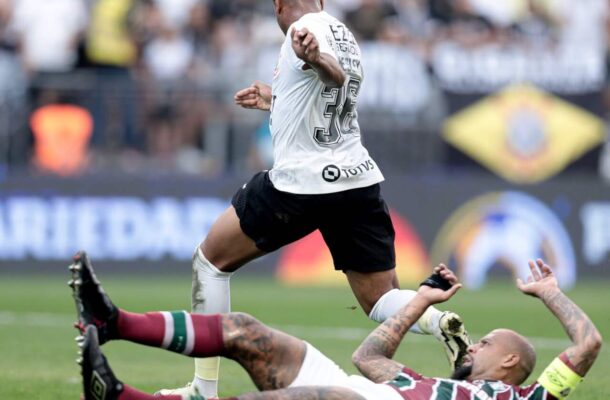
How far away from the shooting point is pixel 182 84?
61.1 feet

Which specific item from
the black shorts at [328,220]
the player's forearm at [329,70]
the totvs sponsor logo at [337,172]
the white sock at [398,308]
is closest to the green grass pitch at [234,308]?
the white sock at [398,308]

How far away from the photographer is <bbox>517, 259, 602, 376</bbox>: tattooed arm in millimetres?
6547

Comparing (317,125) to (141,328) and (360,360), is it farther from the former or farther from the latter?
(141,328)

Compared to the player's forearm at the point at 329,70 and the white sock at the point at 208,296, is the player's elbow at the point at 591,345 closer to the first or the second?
the player's forearm at the point at 329,70

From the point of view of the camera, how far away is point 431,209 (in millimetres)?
18672

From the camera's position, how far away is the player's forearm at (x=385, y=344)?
22.2 ft

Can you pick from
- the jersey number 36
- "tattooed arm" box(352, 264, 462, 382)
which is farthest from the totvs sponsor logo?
"tattooed arm" box(352, 264, 462, 382)

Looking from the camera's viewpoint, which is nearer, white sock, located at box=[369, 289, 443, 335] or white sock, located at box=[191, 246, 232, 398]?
white sock, located at box=[369, 289, 443, 335]

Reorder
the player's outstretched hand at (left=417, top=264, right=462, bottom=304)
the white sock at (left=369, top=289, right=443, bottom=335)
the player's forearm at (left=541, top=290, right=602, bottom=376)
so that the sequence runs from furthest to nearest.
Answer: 1. the white sock at (left=369, top=289, right=443, bottom=335)
2. the player's outstretched hand at (left=417, top=264, right=462, bottom=304)
3. the player's forearm at (left=541, top=290, right=602, bottom=376)

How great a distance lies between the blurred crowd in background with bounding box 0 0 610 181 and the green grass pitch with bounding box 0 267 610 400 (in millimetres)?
1788

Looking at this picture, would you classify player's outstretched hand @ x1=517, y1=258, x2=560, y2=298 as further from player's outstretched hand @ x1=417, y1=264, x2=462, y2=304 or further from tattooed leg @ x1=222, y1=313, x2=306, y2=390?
tattooed leg @ x1=222, y1=313, x2=306, y2=390

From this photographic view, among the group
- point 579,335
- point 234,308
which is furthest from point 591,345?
point 234,308

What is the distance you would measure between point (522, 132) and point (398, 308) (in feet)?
36.9

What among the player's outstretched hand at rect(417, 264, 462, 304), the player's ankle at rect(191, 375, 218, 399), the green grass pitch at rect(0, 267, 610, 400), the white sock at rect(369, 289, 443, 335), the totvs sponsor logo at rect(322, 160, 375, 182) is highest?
the totvs sponsor logo at rect(322, 160, 375, 182)
